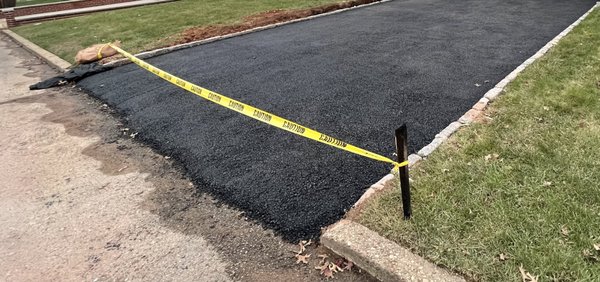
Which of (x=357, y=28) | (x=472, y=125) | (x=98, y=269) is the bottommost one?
(x=98, y=269)

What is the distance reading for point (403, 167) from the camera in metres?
3.29

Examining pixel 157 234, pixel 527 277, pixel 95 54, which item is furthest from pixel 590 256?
pixel 95 54

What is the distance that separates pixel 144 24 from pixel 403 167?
1373 centimetres

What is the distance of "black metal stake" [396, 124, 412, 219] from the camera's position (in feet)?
10.3

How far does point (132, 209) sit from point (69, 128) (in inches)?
124

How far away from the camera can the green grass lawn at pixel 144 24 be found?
12226mm

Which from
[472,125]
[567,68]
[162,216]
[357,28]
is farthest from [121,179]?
[357,28]

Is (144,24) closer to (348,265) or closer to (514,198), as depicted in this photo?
(348,265)

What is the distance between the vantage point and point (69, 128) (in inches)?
261

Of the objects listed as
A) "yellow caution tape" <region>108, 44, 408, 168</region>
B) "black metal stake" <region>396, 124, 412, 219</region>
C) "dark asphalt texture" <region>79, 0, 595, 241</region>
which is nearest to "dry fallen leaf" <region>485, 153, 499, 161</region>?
"dark asphalt texture" <region>79, 0, 595, 241</region>

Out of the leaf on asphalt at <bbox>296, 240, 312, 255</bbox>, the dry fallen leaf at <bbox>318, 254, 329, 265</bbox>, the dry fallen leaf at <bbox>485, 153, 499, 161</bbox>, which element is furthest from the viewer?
the dry fallen leaf at <bbox>485, 153, 499, 161</bbox>

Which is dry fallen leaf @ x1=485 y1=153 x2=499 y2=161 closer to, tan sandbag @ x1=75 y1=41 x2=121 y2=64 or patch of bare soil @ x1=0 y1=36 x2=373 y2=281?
patch of bare soil @ x1=0 y1=36 x2=373 y2=281

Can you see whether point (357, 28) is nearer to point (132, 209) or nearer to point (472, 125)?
point (472, 125)

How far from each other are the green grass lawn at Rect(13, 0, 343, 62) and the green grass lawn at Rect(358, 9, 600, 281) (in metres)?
9.20
